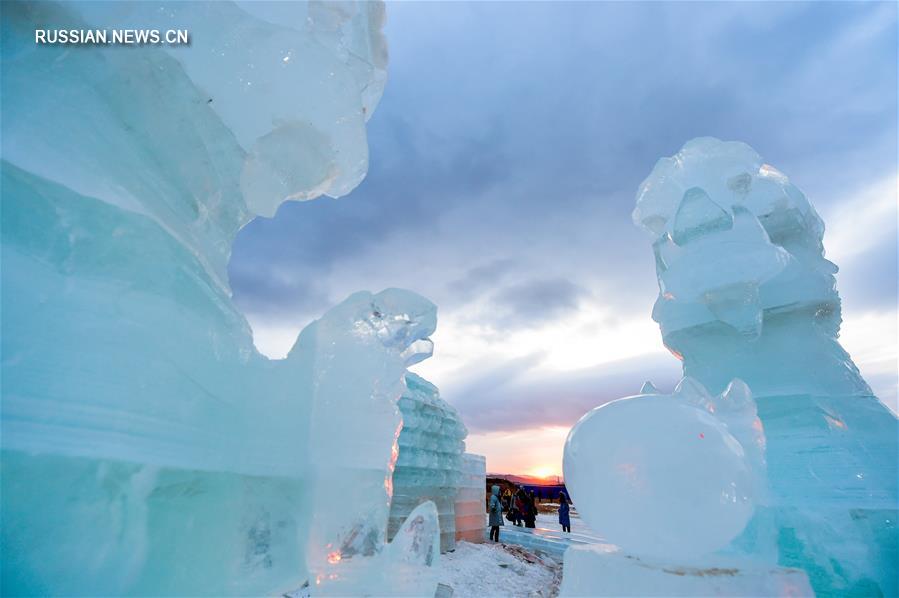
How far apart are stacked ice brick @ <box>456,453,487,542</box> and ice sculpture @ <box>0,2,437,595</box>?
1084 cm

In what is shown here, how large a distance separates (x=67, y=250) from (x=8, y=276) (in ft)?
0.54

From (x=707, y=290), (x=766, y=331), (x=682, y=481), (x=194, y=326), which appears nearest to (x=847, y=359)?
(x=766, y=331)

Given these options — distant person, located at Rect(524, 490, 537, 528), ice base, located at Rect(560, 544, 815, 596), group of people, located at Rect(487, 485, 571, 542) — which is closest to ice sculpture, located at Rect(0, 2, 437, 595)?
ice base, located at Rect(560, 544, 815, 596)

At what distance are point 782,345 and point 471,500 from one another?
10.2m

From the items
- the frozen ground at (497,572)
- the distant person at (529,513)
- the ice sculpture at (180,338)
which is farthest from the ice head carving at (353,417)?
the distant person at (529,513)

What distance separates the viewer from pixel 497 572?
8680mm

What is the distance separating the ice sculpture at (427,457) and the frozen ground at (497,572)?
961 mm

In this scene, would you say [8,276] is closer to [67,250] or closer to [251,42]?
[67,250]

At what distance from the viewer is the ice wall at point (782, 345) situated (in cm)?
324

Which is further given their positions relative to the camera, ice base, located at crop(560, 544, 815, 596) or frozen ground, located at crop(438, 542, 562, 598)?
frozen ground, located at crop(438, 542, 562, 598)

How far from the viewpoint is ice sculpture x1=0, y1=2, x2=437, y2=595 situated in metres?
1.29

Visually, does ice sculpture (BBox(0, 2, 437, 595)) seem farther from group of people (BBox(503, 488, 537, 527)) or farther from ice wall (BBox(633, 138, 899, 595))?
group of people (BBox(503, 488, 537, 527))

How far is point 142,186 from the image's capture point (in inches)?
67.0

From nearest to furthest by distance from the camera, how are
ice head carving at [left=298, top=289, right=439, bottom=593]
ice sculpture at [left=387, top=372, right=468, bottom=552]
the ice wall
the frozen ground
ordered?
ice head carving at [left=298, top=289, right=439, bottom=593] → the ice wall → the frozen ground → ice sculpture at [left=387, top=372, right=468, bottom=552]
